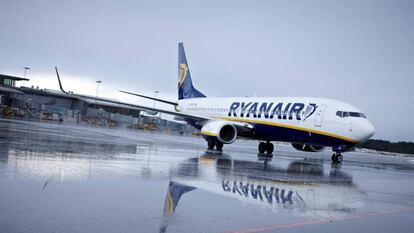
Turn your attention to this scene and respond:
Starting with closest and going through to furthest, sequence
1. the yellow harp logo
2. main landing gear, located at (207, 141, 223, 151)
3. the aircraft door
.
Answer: the aircraft door → main landing gear, located at (207, 141, 223, 151) → the yellow harp logo

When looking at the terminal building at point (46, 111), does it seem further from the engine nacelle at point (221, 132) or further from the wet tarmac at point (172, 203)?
the wet tarmac at point (172, 203)

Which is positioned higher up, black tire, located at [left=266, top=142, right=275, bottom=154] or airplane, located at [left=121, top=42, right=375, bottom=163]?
airplane, located at [left=121, top=42, right=375, bottom=163]

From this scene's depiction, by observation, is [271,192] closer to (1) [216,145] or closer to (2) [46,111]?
(1) [216,145]

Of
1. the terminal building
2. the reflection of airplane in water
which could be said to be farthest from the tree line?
the reflection of airplane in water

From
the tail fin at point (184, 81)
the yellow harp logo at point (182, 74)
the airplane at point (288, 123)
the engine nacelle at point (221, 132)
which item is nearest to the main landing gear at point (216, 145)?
the airplane at point (288, 123)

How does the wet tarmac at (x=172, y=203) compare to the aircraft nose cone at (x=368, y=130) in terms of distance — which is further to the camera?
the aircraft nose cone at (x=368, y=130)

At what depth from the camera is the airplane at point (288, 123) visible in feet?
59.9

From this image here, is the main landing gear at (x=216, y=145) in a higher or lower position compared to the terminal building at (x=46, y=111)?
lower

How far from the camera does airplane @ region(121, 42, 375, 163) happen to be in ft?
59.9

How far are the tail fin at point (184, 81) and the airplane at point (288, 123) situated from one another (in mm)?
3538

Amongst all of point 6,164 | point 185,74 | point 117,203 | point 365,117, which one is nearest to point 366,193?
point 117,203

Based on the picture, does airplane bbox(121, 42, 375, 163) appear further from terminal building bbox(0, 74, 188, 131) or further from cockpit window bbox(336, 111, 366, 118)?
terminal building bbox(0, 74, 188, 131)

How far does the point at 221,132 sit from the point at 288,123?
3.37m

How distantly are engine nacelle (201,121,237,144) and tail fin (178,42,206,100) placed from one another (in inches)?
338
